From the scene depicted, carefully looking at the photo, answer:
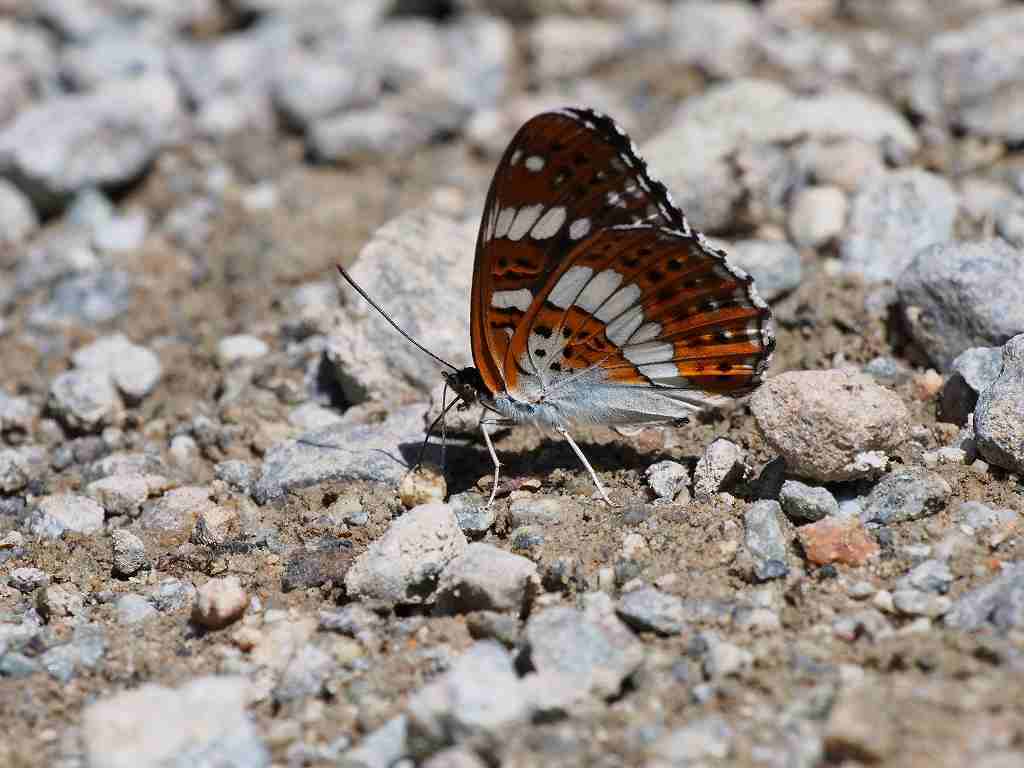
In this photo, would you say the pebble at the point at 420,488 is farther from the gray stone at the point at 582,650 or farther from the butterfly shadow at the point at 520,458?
the gray stone at the point at 582,650

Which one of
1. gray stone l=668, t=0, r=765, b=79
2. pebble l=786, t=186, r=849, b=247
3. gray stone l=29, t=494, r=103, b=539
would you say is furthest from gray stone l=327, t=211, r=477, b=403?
gray stone l=668, t=0, r=765, b=79

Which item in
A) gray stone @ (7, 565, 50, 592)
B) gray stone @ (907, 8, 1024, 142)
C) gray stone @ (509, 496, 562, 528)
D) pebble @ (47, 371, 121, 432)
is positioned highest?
gray stone @ (907, 8, 1024, 142)

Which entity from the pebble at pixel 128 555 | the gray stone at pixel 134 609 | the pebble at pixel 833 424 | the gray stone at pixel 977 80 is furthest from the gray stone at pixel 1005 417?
the pebble at pixel 128 555

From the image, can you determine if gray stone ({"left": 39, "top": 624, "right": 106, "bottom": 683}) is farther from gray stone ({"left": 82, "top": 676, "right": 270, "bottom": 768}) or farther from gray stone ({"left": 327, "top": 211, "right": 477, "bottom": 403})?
gray stone ({"left": 327, "top": 211, "right": 477, "bottom": 403})

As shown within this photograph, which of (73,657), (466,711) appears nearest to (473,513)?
(466,711)

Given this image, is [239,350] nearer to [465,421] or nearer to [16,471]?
[16,471]

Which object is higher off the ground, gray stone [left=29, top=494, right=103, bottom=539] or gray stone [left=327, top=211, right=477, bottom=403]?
gray stone [left=327, top=211, right=477, bottom=403]
